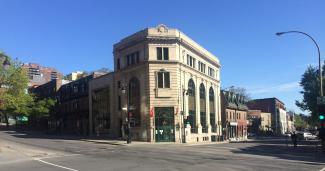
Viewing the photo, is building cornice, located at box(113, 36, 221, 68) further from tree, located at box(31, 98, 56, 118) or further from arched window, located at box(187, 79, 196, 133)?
tree, located at box(31, 98, 56, 118)

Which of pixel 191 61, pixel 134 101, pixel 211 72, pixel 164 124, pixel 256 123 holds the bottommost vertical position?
pixel 256 123

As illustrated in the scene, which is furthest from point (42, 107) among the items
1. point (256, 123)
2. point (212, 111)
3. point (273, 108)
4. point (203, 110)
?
point (273, 108)

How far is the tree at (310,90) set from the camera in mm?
60031

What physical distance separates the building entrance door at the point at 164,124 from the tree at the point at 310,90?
18153 mm

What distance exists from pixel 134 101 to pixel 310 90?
77.2ft

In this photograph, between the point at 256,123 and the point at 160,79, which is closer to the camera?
the point at 160,79

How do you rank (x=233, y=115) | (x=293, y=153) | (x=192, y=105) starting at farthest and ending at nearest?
(x=233, y=115)
(x=192, y=105)
(x=293, y=153)

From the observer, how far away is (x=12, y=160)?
3014cm

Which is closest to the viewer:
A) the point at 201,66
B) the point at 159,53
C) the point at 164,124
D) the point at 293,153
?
the point at 293,153

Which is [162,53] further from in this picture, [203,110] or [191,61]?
[203,110]

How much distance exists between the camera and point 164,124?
200 ft

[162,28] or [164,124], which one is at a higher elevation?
[162,28]

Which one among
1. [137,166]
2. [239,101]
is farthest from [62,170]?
[239,101]

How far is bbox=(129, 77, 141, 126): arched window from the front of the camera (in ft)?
205
